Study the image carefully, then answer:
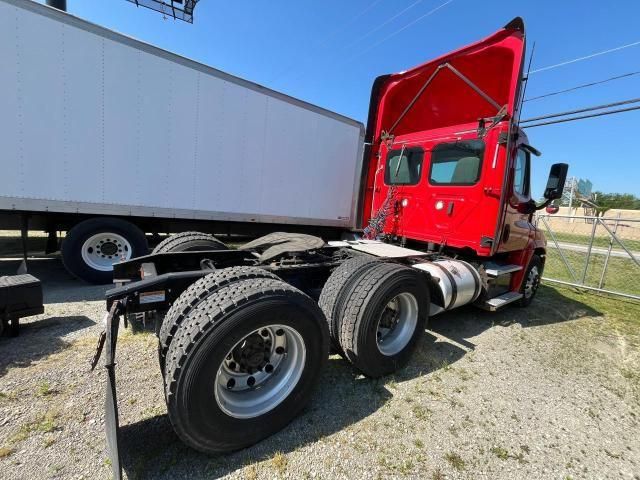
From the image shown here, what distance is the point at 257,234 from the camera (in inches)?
270

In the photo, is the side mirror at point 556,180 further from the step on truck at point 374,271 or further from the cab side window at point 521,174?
the cab side window at point 521,174

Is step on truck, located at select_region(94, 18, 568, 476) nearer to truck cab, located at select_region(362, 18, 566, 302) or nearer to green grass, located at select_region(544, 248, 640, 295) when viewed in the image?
truck cab, located at select_region(362, 18, 566, 302)

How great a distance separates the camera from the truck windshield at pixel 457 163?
420cm

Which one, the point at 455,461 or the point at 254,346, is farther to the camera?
the point at 254,346

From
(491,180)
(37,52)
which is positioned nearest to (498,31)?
(491,180)

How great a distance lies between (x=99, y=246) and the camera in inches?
204

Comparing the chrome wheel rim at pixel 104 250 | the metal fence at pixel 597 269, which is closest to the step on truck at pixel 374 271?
the chrome wheel rim at pixel 104 250

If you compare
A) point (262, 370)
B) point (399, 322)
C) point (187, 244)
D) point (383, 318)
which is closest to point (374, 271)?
point (383, 318)

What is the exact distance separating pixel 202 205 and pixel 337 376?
4.24 metres

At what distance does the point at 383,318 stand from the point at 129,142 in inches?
191

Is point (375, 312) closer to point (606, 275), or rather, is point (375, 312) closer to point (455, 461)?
point (455, 461)

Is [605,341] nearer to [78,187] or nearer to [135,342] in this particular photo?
[135,342]

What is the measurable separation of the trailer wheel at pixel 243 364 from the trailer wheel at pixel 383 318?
0.43 meters

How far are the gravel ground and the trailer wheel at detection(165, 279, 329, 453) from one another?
0.61ft
